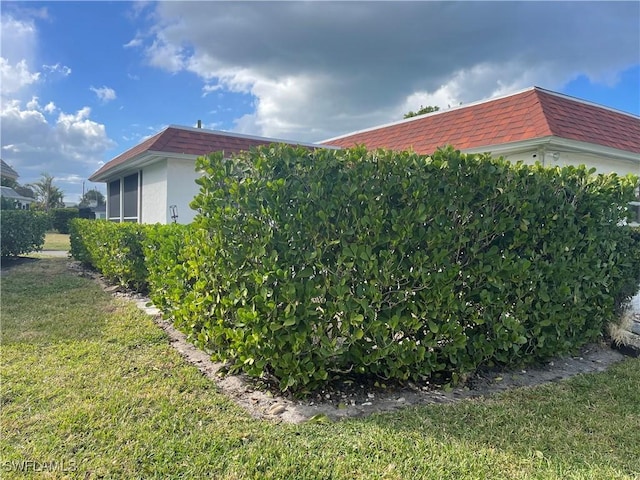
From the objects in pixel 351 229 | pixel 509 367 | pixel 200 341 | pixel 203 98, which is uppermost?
pixel 203 98

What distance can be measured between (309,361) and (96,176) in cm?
1329

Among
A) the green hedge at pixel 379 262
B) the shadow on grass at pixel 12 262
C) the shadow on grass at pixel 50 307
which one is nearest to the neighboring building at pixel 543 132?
the green hedge at pixel 379 262

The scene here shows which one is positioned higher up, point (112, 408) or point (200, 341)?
point (200, 341)

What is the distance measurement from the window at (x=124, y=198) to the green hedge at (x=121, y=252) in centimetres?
201

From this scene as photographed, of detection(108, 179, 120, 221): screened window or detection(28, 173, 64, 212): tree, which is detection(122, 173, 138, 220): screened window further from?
detection(28, 173, 64, 212): tree

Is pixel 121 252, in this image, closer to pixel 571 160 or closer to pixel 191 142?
pixel 191 142

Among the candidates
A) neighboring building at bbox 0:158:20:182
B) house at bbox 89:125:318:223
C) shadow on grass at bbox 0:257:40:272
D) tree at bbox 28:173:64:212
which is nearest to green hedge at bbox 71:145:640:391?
house at bbox 89:125:318:223

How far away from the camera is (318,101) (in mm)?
12180

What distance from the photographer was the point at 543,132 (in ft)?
26.0

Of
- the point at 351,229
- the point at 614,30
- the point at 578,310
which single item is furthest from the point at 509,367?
the point at 614,30

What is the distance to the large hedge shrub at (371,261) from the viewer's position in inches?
126

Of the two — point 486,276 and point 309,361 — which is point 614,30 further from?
point 309,361

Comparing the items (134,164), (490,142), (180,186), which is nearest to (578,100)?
(490,142)

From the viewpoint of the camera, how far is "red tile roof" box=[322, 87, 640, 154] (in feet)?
27.8
